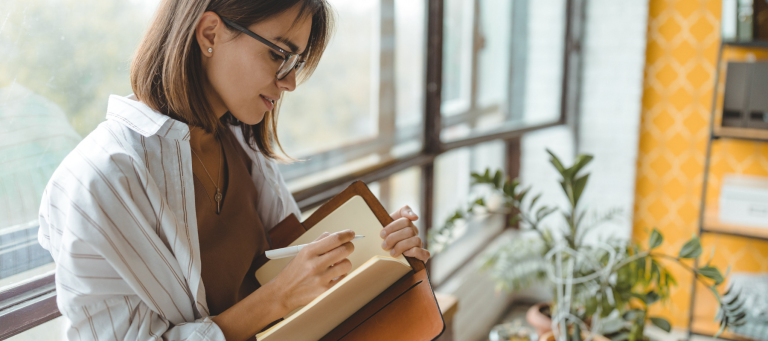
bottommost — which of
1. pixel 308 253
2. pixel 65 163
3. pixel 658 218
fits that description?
pixel 658 218

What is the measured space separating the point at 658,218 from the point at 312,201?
233 cm

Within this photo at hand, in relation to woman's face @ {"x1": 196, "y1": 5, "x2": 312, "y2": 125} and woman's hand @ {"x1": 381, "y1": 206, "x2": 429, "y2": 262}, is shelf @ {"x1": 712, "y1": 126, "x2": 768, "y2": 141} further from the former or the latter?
woman's face @ {"x1": 196, "y1": 5, "x2": 312, "y2": 125}

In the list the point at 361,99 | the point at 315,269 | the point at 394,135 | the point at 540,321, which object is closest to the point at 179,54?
the point at 315,269

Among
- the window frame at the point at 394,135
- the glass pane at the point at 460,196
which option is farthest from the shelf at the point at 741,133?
the glass pane at the point at 460,196

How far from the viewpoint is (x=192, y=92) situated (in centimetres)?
84

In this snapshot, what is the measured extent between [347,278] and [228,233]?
292 millimetres

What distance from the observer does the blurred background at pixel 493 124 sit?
2.94 ft

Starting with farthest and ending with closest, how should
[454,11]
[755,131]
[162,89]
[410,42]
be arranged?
[755,131]
[454,11]
[410,42]
[162,89]

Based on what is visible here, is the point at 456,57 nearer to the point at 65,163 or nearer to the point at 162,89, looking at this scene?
the point at 162,89

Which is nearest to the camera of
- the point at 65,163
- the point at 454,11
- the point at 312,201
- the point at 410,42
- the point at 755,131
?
the point at 65,163

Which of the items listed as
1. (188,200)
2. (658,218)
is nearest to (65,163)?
(188,200)

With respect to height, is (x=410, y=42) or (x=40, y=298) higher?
(x=410, y=42)

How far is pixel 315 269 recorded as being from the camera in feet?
2.51

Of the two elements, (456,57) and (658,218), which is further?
(658,218)
